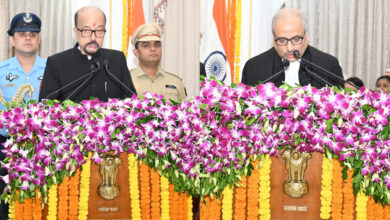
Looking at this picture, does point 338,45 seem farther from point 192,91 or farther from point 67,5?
point 67,5

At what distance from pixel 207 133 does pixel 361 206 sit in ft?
2.66

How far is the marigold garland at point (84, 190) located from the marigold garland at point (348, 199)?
4.17 ft

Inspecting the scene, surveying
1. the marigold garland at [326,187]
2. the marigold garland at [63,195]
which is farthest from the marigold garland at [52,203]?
the marigold garland at [326,187]

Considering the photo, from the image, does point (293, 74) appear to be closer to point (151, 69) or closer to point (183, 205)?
point (183, 205)

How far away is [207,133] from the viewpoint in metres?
2.75

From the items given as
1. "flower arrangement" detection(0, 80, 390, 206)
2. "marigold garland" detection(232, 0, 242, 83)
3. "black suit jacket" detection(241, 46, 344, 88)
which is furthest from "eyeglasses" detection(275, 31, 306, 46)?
"marigold garland" detection(232, 0, 242, 83)

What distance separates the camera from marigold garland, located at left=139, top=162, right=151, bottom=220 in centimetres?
288

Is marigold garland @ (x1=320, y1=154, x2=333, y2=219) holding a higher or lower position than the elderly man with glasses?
lower

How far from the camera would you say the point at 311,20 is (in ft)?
20.8

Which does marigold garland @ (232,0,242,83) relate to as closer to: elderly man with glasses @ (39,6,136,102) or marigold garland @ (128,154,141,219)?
elderly man with glasses @ (39,6,136,102)

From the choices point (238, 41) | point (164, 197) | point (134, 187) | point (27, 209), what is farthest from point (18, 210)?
point (238, 41)

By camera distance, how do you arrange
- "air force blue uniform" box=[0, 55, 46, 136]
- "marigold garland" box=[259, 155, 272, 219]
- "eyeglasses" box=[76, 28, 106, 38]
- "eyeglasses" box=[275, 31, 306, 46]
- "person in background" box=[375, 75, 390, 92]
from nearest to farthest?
"marigold garland" box=[259, 155, 272, 219], "eyeglasses" box=[275, 31, 306, 46], "eyeglasses" box=[76, 28, 106, 38], "air force blue uniform" box=[0, 55, 46, 136], "person in background" box=[375, 75, 390, 92]

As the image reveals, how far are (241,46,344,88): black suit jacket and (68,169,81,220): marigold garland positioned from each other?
1383 millimetres

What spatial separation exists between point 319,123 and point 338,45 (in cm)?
397
